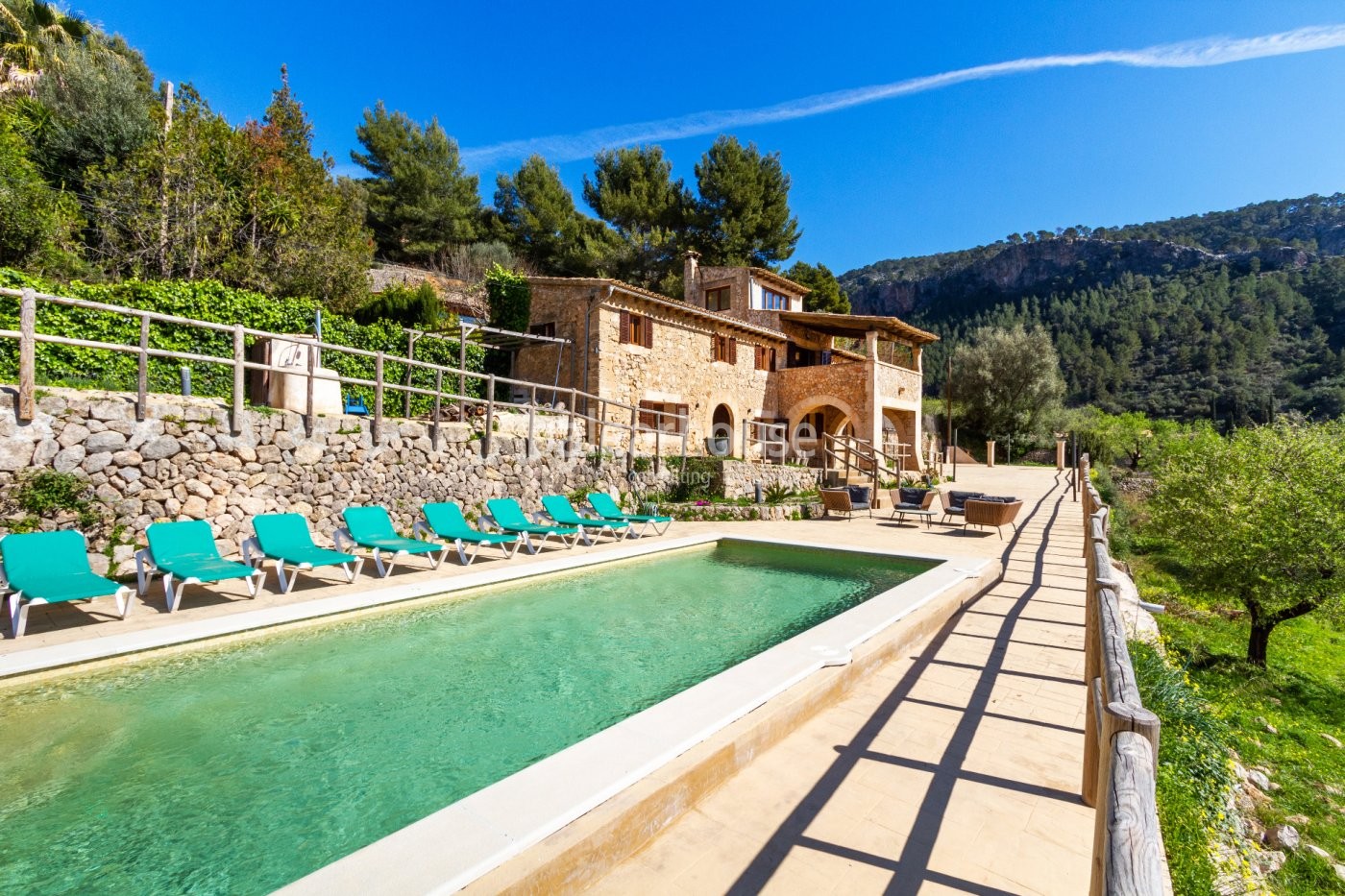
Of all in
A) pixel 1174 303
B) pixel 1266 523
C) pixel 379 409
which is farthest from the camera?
pixel 1174 303

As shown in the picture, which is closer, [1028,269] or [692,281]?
[692,281]

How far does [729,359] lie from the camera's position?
2277 cm

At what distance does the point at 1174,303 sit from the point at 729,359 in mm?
71054

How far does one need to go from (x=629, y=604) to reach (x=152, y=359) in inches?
372

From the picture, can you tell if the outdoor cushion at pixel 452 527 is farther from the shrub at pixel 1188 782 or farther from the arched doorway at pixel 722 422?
the arched doorway at pixel 722 422

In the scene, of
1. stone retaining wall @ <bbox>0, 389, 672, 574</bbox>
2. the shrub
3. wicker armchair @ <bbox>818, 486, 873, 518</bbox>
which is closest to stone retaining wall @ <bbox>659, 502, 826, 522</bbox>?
wicker armchair @ <bbox>818, 486, 873, 518</bbox>

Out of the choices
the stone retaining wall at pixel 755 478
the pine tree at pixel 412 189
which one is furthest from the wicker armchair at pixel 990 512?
the pine tree at pixel 412 189

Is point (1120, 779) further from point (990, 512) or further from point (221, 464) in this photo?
point (990, 512)

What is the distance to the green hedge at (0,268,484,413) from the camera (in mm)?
9623

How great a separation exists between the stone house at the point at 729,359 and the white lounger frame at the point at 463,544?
7.05 meters

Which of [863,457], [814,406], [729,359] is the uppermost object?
Result: [729,359]

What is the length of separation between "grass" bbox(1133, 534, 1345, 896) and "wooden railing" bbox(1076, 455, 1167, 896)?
0.98m

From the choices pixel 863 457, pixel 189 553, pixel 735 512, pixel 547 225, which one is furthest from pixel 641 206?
pixel 189 553

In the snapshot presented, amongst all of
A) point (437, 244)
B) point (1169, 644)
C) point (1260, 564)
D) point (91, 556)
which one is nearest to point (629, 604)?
point (91, 556)
